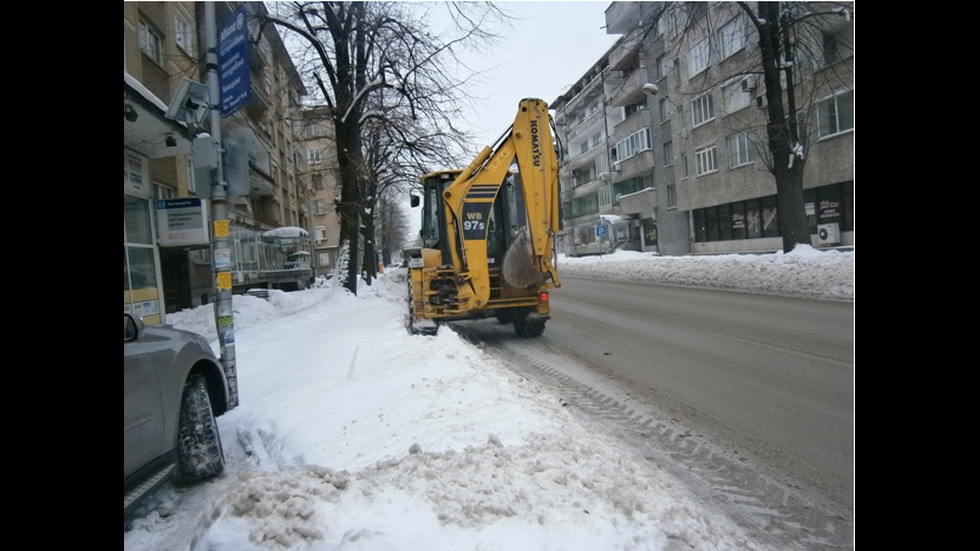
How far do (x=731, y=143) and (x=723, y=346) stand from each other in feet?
77.9

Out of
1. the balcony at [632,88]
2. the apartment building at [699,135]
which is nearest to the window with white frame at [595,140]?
the apartment building at [699,135]

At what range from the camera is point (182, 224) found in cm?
1236

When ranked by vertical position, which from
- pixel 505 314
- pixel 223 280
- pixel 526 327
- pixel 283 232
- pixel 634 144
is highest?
pixel 634 144

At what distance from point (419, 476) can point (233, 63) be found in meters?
4.73

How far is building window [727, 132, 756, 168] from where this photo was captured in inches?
1054

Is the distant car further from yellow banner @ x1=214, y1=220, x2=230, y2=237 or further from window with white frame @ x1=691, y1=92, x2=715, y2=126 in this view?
window with white frame @ x1=691, y1=92, x2=715, y2=126

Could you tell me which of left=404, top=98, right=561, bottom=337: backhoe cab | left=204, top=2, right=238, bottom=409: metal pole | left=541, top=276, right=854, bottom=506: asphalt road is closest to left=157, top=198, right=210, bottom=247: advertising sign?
left=404, top=98, right=561, bottom=337: backhoe cab

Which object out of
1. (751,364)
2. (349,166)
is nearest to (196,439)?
(751,364)

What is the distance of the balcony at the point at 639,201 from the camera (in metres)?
36.7

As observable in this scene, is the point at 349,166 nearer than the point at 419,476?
No

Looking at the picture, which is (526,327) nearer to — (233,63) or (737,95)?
(233,63)

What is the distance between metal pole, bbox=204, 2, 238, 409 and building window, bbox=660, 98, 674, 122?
32281mm
